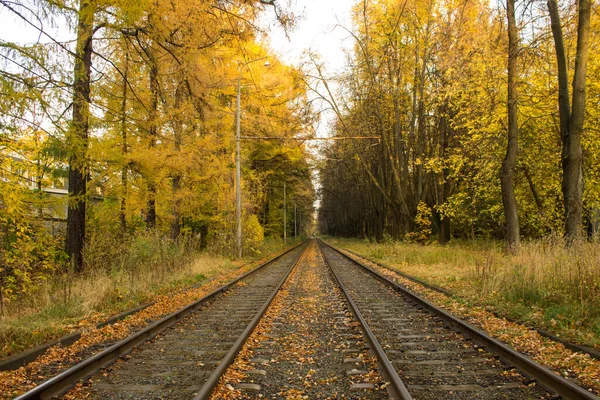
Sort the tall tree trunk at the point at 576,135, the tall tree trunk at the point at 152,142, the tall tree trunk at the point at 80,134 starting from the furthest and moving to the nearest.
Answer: the tall tree trunk at the point at 152,142 < the tall tree trunk at the point at 576,135 < the tall tree trunk at the point at 80,134

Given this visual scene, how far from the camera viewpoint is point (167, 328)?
684cm

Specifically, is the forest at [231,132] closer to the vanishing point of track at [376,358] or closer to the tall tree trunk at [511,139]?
the tall tree trunk at [511,139]

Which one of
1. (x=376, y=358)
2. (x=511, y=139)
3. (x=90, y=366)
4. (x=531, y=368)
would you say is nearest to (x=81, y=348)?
(x=90, y=366)

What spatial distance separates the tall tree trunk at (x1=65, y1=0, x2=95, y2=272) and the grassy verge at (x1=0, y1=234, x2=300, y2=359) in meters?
0.88

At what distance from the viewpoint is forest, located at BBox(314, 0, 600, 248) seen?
34.6 feet

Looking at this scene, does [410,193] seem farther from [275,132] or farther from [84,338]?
[84,338]

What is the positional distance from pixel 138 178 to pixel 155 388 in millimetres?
11467

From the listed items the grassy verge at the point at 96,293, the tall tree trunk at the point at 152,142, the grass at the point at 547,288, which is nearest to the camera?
the grassy verge at the point at 96,293

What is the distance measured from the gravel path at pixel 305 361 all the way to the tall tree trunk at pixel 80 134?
14.5 feet

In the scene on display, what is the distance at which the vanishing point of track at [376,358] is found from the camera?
4.11m

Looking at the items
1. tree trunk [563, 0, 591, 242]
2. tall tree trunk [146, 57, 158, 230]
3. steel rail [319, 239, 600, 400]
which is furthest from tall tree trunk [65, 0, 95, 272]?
tree trunk [563, 0, 591, 242]

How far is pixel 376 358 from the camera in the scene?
5.09 meters

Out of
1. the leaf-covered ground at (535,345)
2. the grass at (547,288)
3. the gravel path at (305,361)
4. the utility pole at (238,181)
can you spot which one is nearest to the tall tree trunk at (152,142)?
the utility pole at (238,181)

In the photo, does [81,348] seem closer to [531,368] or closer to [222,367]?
[222,367]
